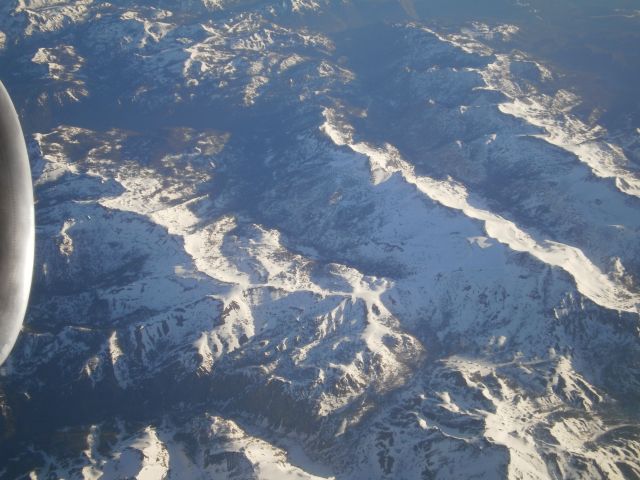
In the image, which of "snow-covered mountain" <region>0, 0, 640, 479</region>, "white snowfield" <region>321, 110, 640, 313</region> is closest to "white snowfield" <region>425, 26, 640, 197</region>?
"snow-covered mountain" <region>0, 0, 640, 479</region>

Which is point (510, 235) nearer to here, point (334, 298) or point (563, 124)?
point (334, 298)

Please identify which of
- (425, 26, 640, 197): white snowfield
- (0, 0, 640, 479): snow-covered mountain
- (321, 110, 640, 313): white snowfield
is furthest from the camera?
(425, 26, 640, 197): white snowfield

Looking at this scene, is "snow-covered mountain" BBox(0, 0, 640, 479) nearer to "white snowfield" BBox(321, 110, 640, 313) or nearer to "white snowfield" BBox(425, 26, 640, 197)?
"white snowfield" BBox(321, 110, 640, 313)

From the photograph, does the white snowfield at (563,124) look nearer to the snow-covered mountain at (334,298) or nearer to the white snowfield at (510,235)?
the snow-covered mountain at (334,298)

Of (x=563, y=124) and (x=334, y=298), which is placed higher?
(x=334, y=298)

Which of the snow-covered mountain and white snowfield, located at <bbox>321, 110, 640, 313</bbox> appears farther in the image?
white snowfield, located at <bbox>321, 110, 640, 313</bbox>

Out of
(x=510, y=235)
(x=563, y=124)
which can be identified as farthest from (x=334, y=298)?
(x=563, y=124)

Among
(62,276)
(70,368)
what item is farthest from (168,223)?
(70,368)

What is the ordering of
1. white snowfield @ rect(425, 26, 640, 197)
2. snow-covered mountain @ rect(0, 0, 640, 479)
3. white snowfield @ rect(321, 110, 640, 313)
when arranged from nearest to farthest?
snow-covered mountain @ rect(0, 0, 640, 479) < white snowfield @ rect(321, 110, 640, 313) < white snowfield @ rect(425, 26, 640, 197)

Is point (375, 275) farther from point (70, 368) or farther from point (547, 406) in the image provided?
point (70, 368)
